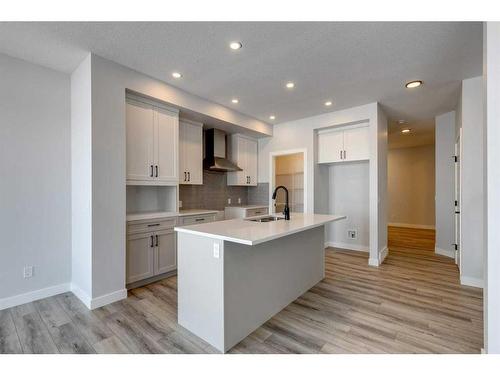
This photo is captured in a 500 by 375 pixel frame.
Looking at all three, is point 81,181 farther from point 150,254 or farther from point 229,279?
point 229,279

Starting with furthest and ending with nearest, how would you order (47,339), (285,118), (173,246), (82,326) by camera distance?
1. (285,118)
2. (173,246)
3. (82,326)
4. (47,339)

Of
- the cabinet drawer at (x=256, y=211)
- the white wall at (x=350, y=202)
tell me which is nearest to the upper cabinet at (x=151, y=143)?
the cabinet drawer at (x=256, y=211)

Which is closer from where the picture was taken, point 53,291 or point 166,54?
point 166,54

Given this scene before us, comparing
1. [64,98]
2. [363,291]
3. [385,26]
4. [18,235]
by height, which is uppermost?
[385,26]

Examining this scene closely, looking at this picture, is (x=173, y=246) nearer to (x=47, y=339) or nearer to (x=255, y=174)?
(x=47, y=339)

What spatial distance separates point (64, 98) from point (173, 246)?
7.48 feet

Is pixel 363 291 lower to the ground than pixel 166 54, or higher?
lower

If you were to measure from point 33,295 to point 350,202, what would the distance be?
203 inches

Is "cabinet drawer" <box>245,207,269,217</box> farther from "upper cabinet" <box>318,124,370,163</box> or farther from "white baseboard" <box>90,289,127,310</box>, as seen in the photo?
"white baseboard" <box>90,289,127,310</box>

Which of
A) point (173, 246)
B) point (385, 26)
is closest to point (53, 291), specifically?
point (173, 246)

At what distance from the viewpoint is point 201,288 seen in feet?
6.42

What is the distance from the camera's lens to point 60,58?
254cm

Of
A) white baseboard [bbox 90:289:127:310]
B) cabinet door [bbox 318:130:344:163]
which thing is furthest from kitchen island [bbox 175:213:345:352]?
cabinet door [bbox 318:130:344:163]
